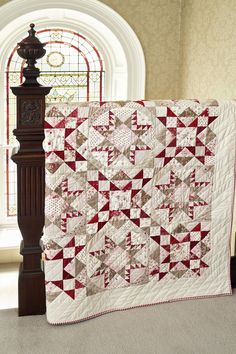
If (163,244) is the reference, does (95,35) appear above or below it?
above

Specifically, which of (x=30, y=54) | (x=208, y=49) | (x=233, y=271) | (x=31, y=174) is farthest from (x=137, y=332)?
(x=208, y=49)

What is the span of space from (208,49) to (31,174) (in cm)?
235

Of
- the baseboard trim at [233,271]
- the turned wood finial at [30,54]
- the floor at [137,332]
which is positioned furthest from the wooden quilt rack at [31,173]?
the baseboard trim at [233,271]

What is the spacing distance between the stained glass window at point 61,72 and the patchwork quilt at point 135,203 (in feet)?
9.30

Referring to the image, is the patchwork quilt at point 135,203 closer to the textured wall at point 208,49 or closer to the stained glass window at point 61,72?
the textured wall at point 208,49

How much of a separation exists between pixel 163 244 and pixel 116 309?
12.6 inches

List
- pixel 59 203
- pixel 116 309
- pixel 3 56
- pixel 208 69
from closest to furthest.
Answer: pixel 59 203 < pixel 116 309 < pixel 208 69 < pixel 3 56

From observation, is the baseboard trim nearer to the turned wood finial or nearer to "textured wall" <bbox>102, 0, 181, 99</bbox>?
the turned wood finial

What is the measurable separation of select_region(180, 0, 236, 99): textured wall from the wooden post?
192 cm

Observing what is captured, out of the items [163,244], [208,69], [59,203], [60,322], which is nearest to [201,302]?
[163,244]

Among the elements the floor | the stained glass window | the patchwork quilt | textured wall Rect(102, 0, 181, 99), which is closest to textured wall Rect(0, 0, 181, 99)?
textured wall Rect(102, 0, 181, 99)

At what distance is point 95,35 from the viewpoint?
4.78 metres

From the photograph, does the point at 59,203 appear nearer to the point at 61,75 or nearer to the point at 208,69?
the point at 208,69

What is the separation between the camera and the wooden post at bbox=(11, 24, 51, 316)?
1.99 metres
